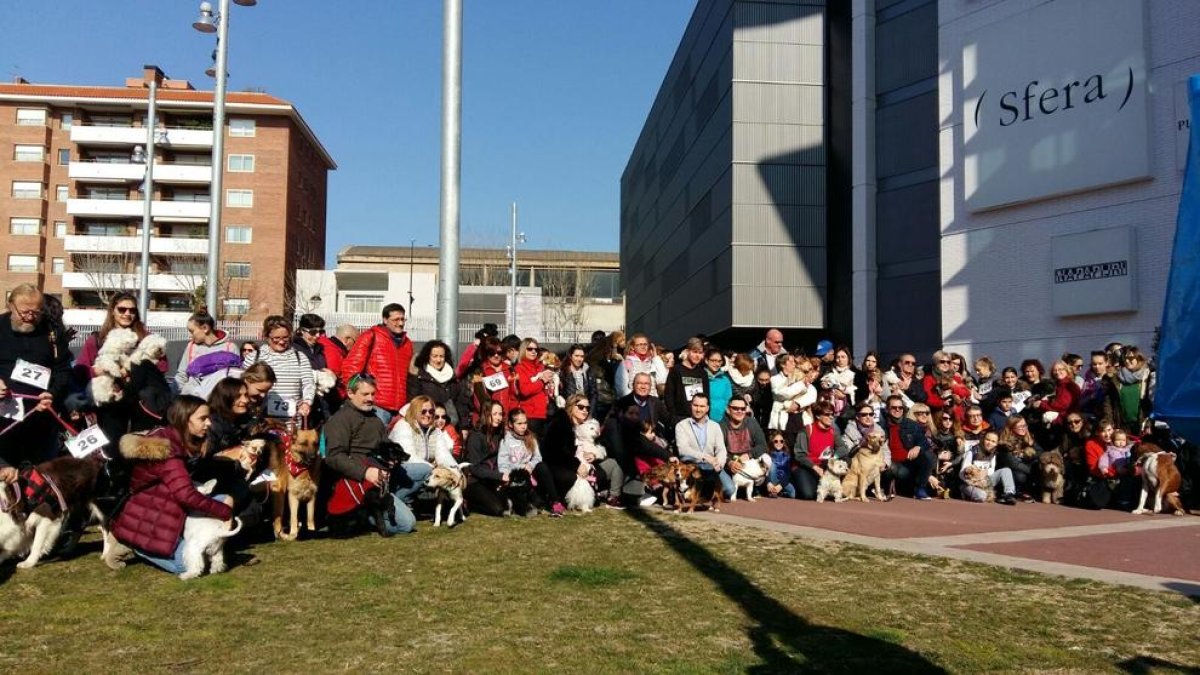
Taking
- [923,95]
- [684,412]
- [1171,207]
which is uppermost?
[923,95]

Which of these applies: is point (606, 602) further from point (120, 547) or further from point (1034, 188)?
point (1034, 188)

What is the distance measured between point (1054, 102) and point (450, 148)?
54.7ft

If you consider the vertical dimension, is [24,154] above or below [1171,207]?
above

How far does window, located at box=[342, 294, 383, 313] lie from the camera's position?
6569 centimetres

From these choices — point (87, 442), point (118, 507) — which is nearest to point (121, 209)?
point (87, 442)

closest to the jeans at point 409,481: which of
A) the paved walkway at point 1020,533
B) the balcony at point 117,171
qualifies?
the paved walkway at point 1020,533

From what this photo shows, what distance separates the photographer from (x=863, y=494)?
1274 cm

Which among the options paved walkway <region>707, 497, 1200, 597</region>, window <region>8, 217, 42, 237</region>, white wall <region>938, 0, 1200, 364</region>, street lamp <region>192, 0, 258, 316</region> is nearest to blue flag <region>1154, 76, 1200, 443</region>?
paved walkway <region>707, 497, 1200, 597</region>

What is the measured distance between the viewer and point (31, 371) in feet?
24.9

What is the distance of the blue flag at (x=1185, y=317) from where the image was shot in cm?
286

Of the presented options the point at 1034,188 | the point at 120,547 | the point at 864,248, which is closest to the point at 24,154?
the point at 864,248

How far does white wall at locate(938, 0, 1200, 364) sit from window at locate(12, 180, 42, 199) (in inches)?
2673

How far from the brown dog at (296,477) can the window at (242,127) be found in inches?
2776

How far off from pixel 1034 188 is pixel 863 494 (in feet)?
43.3
